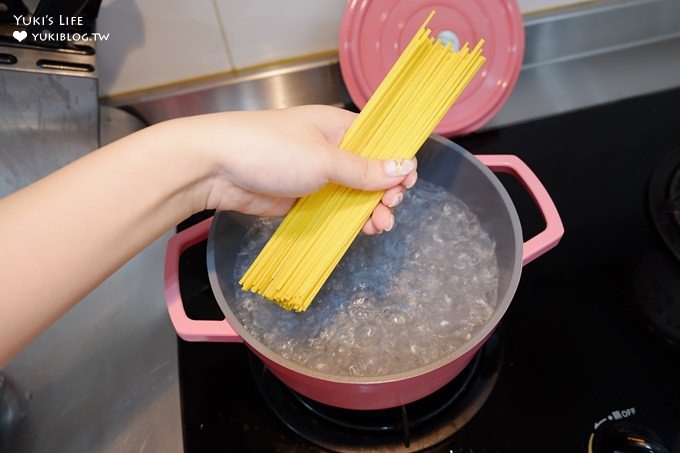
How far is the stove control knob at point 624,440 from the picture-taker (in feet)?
1.84

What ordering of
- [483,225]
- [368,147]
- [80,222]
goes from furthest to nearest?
1. [483,225]
2. [368,147]
3. [80,222]

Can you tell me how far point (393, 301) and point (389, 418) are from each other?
139mm

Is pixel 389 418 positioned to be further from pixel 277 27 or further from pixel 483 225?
pixel 277 27

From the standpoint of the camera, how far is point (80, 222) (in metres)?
0.48

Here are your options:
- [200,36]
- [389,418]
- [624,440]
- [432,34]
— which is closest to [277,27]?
[200,36]

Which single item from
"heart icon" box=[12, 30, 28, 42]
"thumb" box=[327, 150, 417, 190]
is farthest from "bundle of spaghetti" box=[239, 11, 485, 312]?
"heart icon" box=[12, 30, 28, 42]

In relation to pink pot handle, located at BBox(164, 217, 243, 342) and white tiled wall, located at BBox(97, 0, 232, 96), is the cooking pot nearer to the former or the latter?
pink pot handle, located at BBox(164, 217, 243, 342)

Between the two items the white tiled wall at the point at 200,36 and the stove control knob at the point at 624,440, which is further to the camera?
the white tiled wall at the point at 200,36

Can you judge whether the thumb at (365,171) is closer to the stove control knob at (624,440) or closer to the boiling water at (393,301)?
the boiling water at (393,301)

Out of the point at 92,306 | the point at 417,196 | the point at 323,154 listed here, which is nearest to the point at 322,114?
the point at 323,154

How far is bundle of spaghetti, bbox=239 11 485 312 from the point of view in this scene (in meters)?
0.58

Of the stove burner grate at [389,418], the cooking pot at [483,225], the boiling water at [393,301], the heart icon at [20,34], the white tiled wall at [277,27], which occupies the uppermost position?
the heart icon at [20,34]

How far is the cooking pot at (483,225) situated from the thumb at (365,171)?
142 millimetres

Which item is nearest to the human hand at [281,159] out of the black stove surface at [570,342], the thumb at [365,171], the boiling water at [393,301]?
the thumb at [365,171]
